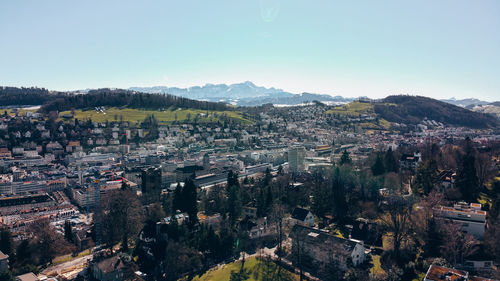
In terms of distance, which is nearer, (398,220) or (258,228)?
(398,220)

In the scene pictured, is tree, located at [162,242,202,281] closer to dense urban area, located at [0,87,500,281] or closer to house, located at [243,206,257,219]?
dense urban area, located at [0,87,500,281]

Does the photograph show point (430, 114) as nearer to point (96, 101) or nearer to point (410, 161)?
point (410, 161)

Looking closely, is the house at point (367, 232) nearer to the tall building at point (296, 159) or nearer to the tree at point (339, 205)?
the tree at point (339, 205)

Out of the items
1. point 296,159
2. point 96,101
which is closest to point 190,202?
point 296,159

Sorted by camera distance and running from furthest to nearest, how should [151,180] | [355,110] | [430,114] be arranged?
[430,114], [355,110], [151,180]

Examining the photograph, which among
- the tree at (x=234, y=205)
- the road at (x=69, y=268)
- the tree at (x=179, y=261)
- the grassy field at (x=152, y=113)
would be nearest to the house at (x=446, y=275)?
the tree at (x=179, y=261)

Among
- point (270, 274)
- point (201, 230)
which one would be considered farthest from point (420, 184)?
point (201, 230)

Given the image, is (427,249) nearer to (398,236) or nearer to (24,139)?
(398,236)
